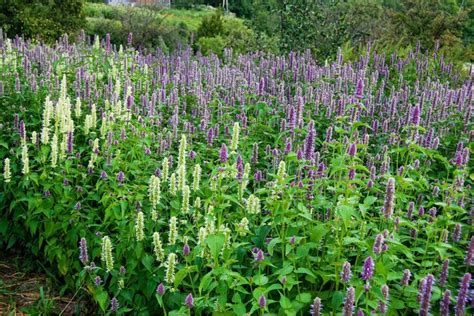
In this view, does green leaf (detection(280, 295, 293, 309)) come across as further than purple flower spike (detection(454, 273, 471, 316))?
Yes

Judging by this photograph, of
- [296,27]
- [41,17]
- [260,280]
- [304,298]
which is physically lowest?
[304,298]

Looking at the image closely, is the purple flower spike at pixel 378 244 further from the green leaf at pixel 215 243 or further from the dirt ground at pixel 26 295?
the dirt ground at pixel 26 295

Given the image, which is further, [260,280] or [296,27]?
[296,27]

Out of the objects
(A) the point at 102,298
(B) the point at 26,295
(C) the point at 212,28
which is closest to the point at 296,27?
(B) the point at 26,295

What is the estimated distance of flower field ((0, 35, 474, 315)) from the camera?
292cm

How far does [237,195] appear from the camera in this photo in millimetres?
3543

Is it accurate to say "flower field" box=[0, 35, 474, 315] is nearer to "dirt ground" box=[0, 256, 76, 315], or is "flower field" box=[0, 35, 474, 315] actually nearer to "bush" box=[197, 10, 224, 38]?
"dirt ground" box=[0, 256, 76, 315]

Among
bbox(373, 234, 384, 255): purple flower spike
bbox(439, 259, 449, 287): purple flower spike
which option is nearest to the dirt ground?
bbox(373, 234, 384, 255): purple flower spike

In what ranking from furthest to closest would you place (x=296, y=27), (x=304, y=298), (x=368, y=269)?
(x=296, y=27) < (x=304, y=298) < (x=368, y=269)

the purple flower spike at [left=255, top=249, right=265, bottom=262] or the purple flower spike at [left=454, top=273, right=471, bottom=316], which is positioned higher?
the purple flower spike at [left=454, top=273, right=471, bottom=316]

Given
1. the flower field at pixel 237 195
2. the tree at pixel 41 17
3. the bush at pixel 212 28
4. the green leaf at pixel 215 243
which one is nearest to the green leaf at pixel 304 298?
the flower field at pixel 237 195

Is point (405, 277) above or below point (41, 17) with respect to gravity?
below

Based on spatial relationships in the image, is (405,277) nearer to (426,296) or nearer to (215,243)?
(426,296)

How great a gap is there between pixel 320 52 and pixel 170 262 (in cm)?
880
